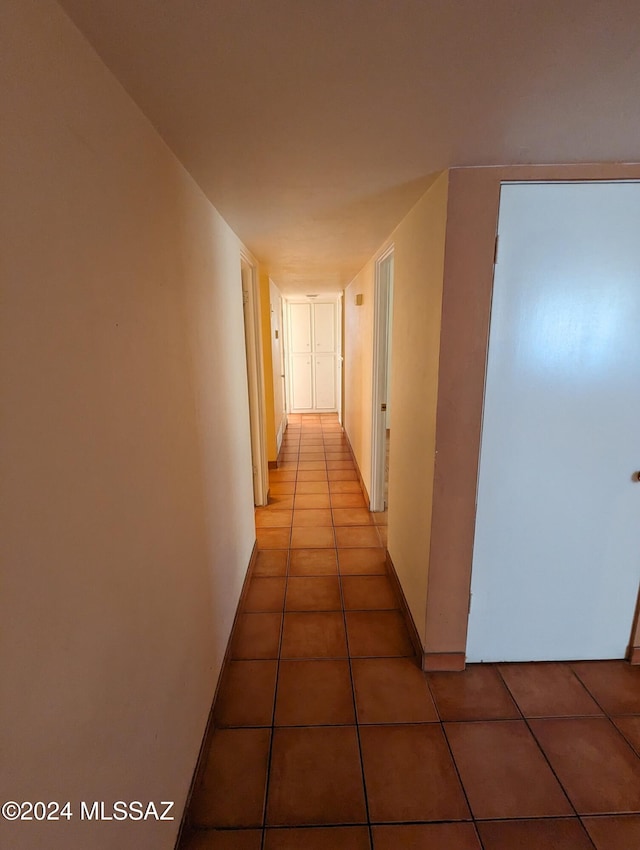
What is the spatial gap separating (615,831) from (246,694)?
135 centimetres

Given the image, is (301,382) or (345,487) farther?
(301,382)

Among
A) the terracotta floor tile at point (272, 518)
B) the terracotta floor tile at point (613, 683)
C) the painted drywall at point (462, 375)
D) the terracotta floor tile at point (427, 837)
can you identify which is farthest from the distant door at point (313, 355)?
the terracotta floor tile at point (427, 837)

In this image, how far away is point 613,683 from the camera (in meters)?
1.77

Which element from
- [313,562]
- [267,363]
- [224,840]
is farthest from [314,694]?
[267,363]

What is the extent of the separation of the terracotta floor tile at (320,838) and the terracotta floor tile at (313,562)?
4.52 ft

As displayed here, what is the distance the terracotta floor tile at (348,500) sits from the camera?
3.59m

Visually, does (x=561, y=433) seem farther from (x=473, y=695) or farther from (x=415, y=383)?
(x=473, y=695)

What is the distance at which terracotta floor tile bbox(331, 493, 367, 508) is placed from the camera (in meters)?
3.59

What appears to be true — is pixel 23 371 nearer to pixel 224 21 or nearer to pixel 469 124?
pixel 224 21

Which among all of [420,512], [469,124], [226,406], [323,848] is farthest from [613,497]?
[226,406]

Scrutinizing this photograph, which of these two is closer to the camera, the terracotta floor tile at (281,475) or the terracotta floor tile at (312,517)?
the terracotta floor tile at (312,517)

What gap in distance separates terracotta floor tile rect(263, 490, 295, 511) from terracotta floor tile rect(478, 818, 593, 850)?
8.13 feet

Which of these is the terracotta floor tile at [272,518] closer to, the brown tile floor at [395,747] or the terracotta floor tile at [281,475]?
the terracotta floor tile at [281,475]

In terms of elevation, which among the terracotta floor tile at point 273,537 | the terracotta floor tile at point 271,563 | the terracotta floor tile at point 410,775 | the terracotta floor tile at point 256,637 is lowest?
the terracotta floor tile at point 256,637
